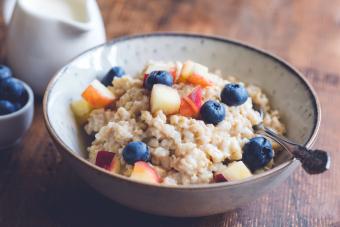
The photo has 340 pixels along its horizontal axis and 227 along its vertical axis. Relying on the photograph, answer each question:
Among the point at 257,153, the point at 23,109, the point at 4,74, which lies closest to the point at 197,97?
the point at 257,153


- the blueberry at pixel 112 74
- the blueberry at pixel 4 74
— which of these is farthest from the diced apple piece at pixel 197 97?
the blueberry at pixel 4 74

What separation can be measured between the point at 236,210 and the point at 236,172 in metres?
0.18

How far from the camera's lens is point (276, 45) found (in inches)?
81.2

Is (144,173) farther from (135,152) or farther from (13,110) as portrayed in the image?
(13,110)

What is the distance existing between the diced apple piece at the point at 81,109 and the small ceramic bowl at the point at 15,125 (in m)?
0.17

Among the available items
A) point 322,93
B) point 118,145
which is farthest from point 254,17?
point 118,145

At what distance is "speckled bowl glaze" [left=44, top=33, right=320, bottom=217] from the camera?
3.58 ft

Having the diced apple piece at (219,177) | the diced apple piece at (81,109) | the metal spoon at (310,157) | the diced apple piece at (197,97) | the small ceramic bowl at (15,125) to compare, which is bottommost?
the small ceramic bowl at (15,125)

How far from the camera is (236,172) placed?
46.5 inches

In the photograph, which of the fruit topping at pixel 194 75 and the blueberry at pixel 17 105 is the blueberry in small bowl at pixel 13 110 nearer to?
the blueberry at pixel 17 105

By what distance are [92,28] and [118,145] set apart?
54 centimetres

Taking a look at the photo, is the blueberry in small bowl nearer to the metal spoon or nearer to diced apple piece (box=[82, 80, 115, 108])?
diced apple piece (box=[82, 80, 115, 108])

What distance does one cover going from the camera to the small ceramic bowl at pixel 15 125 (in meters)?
1.46

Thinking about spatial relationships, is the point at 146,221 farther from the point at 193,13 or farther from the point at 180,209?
the point at 193,13
